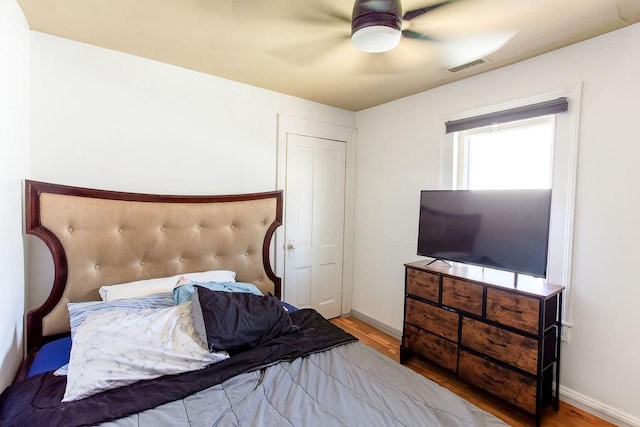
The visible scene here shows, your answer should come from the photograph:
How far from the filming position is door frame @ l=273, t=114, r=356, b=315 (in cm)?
308

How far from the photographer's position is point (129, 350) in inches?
56.3

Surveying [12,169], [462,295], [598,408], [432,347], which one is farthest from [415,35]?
[598,408]

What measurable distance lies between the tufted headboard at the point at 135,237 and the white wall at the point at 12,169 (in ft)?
0.28

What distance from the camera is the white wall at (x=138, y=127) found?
78.6 inches

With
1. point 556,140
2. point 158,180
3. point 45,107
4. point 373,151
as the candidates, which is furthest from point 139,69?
point 556,140

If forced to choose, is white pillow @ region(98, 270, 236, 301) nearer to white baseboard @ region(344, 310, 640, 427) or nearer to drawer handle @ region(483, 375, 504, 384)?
drawer handle @ region(483, 375, 504, 384)

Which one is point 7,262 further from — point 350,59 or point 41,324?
point 350,59

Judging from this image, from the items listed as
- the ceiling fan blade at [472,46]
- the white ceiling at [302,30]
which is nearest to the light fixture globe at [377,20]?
the white ceiling at [302,30]

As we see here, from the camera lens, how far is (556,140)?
→ 2131 millimetres

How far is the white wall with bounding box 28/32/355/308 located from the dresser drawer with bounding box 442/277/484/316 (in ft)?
5.88

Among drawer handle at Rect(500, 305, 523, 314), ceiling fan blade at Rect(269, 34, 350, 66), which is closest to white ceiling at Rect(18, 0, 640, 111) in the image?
ceiling fan blade at Rect(269, 34, 350, 66)

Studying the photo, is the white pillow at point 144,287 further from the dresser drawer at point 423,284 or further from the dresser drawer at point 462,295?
the dresser drawer at point 462,295

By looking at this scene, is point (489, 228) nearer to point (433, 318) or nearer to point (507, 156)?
point (507, 156)

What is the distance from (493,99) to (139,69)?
2670 mm
